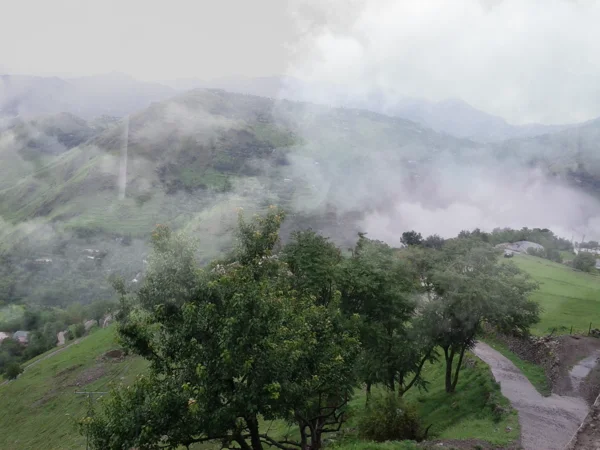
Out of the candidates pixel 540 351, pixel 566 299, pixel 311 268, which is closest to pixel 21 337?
pixel 311 268

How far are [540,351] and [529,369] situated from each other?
2007 mm

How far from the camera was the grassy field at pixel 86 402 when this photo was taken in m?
19.0

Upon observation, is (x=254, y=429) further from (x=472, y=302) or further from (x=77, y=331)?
(x=77, y=331)

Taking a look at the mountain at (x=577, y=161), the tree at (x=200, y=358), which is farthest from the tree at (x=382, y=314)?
the mountain at (x=577, y=161)

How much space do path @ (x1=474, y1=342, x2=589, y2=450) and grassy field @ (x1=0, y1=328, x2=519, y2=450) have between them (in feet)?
1.93

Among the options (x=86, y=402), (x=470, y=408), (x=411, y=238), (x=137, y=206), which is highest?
(x=411, y=238)

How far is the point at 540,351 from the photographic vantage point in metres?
28.6

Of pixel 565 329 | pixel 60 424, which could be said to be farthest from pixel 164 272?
pixel 60 424

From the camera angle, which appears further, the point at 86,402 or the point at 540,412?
the point at 86,402

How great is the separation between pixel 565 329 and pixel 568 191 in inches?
6529

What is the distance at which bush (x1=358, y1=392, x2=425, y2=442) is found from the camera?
50.9 ft

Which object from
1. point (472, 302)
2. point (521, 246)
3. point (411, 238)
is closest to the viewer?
point (472, 302)

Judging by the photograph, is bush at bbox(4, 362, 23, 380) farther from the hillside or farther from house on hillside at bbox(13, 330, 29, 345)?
the hillside

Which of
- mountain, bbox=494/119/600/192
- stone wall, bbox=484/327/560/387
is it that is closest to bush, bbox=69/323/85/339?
stone wall, bbox=484/327/560/387
